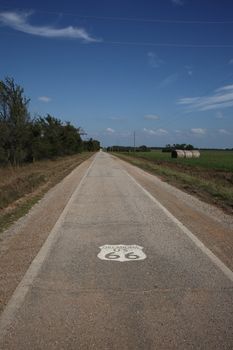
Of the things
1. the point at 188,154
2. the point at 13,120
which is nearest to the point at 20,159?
the point at 13,120

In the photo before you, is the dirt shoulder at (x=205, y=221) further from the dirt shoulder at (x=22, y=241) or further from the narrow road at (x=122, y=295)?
the dirt shoulder at (x=22, y=241)

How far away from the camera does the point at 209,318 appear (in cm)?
485

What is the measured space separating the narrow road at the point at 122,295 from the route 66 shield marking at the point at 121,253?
18mm

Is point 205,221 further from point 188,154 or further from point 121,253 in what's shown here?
point 188,154

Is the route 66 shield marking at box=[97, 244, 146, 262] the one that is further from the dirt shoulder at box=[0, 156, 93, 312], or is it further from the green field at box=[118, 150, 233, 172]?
the green field at box=[118, 150, 233, 172]

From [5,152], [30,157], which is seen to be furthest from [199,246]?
[30,157]

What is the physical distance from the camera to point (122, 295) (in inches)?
220

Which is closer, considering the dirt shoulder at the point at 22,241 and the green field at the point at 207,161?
the dirt shoulder at the point at 22,241

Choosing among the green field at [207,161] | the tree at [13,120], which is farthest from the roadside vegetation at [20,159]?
the green field at [207,161]

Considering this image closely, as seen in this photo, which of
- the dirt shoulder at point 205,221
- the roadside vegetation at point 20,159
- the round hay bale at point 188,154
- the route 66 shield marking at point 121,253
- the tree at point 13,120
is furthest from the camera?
the round hay bale at point 188,154

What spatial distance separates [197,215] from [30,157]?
107ft

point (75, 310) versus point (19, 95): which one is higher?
point (19, 95)

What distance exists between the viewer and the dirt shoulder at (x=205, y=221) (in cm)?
826

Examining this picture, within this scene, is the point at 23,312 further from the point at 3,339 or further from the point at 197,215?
the point at 197,215
